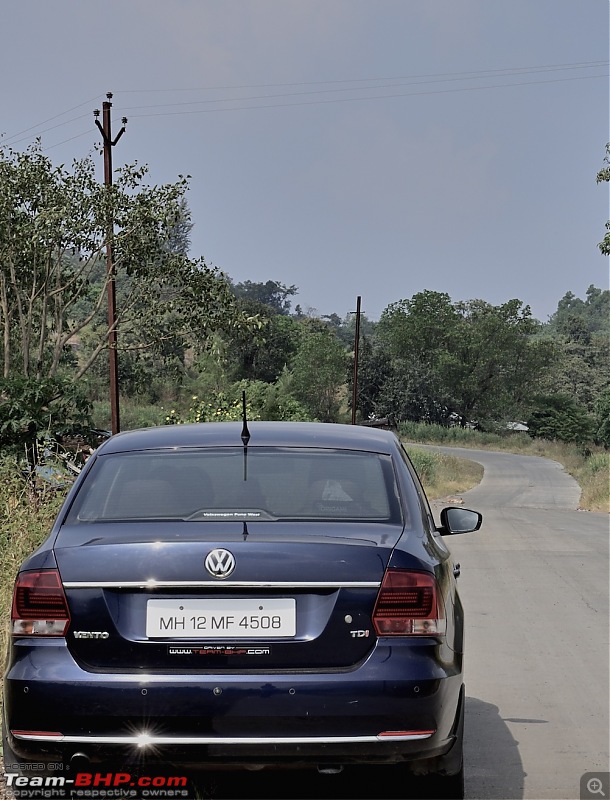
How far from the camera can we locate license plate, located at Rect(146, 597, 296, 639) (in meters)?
3.89

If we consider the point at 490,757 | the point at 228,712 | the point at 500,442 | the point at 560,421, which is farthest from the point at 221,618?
the point at 560,421

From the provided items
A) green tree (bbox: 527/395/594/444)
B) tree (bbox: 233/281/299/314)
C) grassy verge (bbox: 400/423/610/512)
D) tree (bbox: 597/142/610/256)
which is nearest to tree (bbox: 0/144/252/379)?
tree (bbox: 597/142/610/256)

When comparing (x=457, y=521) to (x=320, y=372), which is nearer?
(x=457, y=521)

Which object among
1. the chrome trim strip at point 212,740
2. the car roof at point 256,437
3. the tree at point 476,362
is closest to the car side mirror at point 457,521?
the car roof at point 256,437

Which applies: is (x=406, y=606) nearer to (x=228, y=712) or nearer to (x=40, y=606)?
(x=228, y=712)

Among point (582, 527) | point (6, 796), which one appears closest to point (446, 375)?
point (582, 527)

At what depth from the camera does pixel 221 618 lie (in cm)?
390

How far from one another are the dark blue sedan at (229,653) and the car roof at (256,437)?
93 centimetres

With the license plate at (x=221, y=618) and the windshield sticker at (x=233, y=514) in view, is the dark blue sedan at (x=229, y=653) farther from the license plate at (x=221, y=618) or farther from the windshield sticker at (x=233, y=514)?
the windshield sticker at (x=233, y=514)

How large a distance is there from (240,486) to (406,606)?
1.00 meters

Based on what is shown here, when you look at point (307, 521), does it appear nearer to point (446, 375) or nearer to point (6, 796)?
point (6, 796)

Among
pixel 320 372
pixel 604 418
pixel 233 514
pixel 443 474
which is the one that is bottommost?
pixel 443 474

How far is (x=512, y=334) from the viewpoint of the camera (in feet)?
339

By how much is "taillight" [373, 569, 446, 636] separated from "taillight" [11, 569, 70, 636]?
1.03 m
